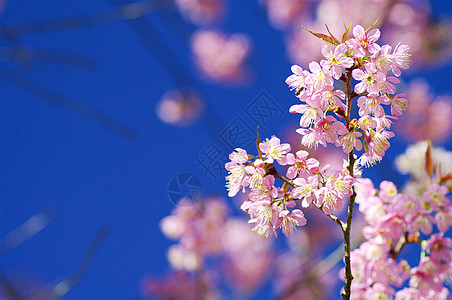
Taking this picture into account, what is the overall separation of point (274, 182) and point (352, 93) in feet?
1.00

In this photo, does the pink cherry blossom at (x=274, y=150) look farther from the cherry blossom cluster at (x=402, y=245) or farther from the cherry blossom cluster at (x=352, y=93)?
A: the cherry blossom cluster at (x=402, y=245)

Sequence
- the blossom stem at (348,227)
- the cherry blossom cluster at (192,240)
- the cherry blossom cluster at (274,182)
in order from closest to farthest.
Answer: the blossom stem at (348,227) → the cherry blossom cluster at (274,182) → the cherry blossom cluster at (192,240)

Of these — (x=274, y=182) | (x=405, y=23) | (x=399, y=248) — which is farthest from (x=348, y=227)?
(x=405, y=23)

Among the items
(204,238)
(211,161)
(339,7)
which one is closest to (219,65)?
(339,7)

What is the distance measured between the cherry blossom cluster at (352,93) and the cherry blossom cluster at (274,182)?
7 cm

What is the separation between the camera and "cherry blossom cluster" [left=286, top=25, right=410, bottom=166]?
3.37ft

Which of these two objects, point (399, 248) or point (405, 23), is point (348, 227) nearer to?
point (399, 248)

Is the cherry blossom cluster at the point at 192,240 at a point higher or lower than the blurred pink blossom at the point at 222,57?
lower

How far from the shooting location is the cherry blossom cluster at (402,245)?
1.38 meters

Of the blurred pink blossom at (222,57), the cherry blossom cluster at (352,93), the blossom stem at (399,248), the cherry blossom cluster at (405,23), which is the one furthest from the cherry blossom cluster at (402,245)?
the blurred pink blossom at (222,57)

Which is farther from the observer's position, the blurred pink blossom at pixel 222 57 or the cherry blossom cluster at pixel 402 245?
the blurred pink blossom at pixel 222 57

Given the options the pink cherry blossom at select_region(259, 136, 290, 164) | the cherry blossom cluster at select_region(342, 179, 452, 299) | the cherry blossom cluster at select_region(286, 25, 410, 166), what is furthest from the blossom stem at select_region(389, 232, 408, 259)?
the pink cherry blossom at select_region(259, 136, 290, 164)

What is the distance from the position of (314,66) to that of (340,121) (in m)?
0.15

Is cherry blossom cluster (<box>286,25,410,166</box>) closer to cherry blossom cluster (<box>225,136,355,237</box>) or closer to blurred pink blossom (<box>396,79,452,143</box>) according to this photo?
cherry blossom cluster (<box>225,136,355,237</box>)
